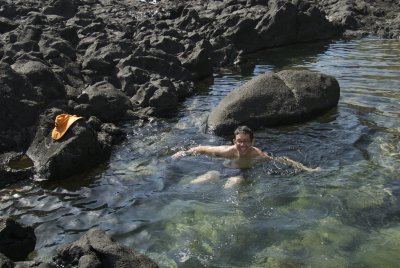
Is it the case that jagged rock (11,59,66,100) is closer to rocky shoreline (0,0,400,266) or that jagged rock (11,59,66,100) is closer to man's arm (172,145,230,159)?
rocky shoreline (0,0,400,266)

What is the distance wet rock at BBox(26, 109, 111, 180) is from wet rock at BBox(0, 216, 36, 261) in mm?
3597

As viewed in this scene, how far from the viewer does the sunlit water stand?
838 cm

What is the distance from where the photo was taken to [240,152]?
39.1ft

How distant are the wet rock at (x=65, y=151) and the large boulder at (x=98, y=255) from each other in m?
4.99

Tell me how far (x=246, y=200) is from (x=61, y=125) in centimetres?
544

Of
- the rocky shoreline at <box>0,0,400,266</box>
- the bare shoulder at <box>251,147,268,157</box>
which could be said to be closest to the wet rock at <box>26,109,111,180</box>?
the rocky shoreline at <box>0,0,400,266</box>

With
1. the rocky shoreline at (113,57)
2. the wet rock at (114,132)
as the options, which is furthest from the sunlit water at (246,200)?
the rocky shoreline at (113,57)

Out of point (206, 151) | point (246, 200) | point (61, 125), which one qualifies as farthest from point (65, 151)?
point (246, 200)

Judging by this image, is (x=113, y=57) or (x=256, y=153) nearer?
(x=256, y=153)

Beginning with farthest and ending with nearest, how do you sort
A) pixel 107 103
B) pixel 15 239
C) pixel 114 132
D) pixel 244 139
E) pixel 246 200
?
Result: pixel 107 103
pixel 114 132
pixel 244 139
pixel 246 200
pixel 15 239

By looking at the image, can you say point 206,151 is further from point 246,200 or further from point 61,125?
point 61,125

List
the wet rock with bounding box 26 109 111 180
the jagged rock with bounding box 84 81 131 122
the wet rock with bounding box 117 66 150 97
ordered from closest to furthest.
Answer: the wet rock with bounding box 26 109 111 180 < the jagged rock with bounding box 84 81 131 122 < the wet rock with bounding box 117 66 150 97

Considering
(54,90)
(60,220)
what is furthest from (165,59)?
(60,220)

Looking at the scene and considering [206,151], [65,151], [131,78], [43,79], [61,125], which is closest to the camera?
[65,151]
